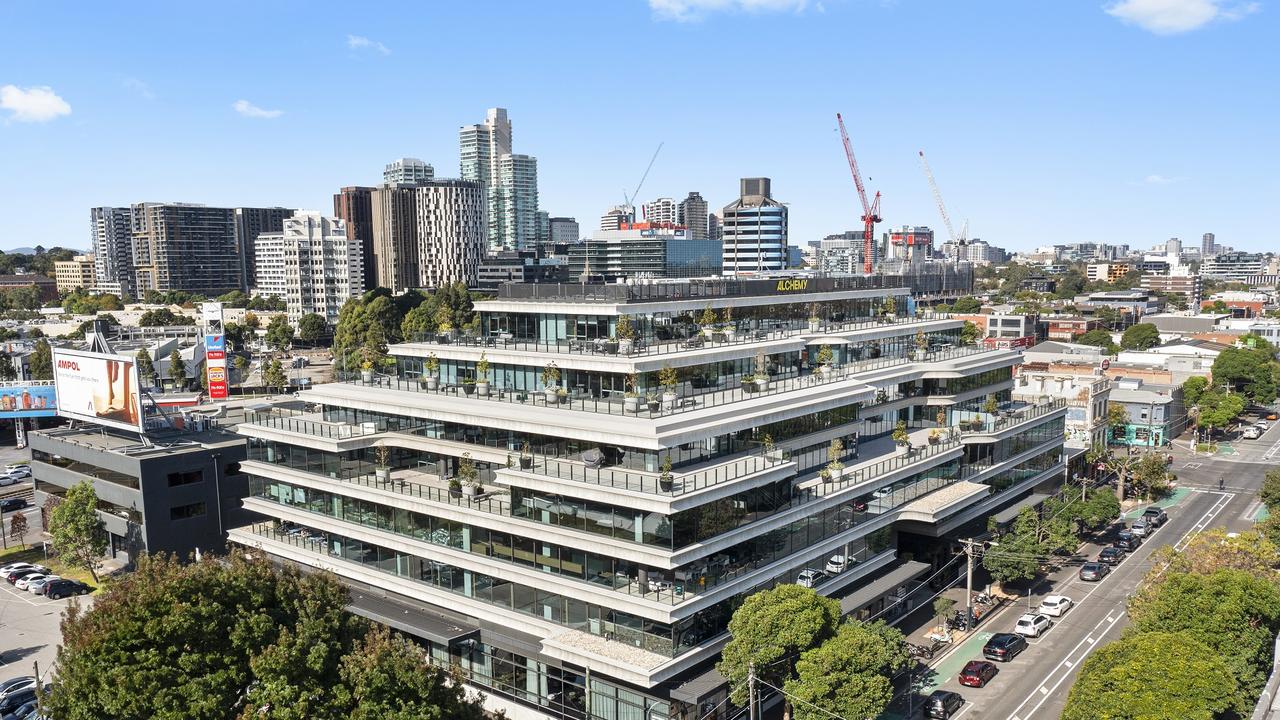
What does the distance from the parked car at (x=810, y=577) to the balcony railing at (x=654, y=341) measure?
16.0 meters

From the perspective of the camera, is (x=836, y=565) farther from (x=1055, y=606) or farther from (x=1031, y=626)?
(x=1055, y=606)

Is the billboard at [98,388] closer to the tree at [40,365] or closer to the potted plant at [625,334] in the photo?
the potted plant at [625,334]

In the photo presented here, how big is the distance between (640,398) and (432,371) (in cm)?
2124

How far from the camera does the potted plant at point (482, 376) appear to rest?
5891cm

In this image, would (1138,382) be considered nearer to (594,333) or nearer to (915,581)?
(915,581)

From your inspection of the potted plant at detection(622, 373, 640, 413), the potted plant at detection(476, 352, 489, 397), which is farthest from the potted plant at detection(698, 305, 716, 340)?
the potted plant at detection(476, 352, 489, 397)

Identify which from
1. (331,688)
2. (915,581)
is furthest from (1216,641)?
(331,688)

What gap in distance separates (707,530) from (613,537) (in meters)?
4.89

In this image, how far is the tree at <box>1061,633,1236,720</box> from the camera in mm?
38875

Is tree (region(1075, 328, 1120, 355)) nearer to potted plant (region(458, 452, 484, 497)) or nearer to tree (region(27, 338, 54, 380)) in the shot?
potted plant (region(458, 452, 484, 497))

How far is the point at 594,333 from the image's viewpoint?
59.4 metres

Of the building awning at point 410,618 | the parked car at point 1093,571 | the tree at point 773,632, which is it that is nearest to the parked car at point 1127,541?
the parked car at point 1093,571

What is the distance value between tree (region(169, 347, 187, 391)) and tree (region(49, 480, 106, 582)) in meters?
86.3

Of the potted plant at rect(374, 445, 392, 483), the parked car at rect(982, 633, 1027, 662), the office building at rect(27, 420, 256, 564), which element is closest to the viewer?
the parked car at rect(982, 633, 1027, 662)
